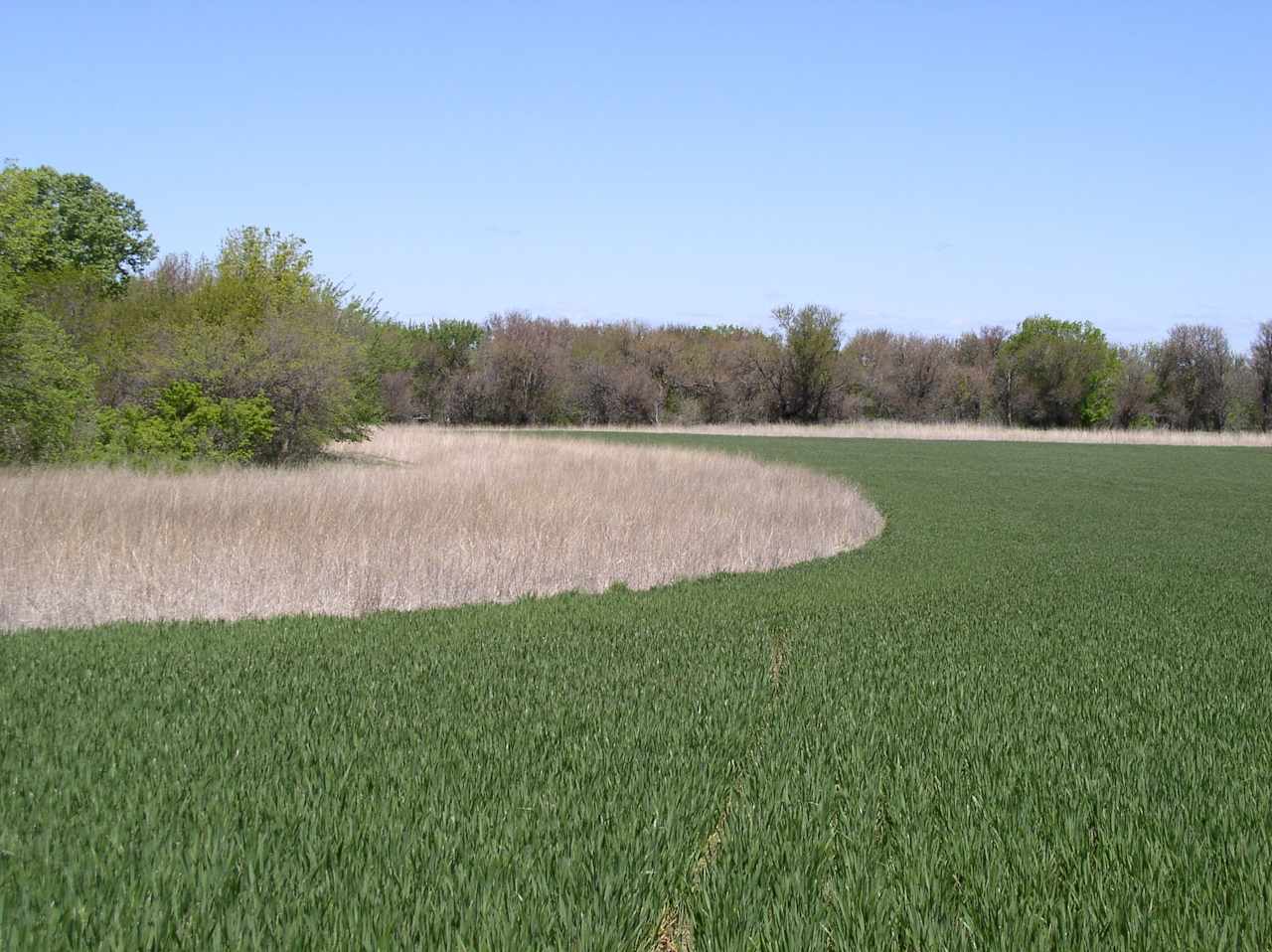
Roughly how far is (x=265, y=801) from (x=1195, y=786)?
422 cm

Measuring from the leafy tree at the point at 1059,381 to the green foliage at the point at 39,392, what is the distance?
228ft

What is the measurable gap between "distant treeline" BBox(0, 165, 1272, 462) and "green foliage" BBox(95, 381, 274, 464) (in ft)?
0.18

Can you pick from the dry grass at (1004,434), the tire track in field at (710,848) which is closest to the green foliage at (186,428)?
the tire track in field at (710,848)

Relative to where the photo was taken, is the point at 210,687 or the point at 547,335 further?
the point at 547,335

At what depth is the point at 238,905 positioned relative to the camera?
3482 millimetres

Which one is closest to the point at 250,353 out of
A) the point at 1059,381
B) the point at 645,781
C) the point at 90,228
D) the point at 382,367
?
the point at 382,367

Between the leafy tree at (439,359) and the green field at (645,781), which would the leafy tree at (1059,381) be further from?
the green field at (645,781)

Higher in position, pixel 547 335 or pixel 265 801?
pixel 547 335

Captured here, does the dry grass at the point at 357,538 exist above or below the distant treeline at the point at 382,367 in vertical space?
below

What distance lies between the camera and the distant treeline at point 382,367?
75.1 feet

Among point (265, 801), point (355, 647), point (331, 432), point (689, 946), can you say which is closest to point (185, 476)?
point (331, 432)

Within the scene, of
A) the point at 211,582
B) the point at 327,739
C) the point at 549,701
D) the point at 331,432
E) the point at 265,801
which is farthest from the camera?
the point at 331,432

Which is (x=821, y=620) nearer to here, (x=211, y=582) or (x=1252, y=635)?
(x=1252, y=635)

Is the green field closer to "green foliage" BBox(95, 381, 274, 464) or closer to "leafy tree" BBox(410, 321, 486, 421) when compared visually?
"green foliage" BBox(95, 381, 274, 464)
